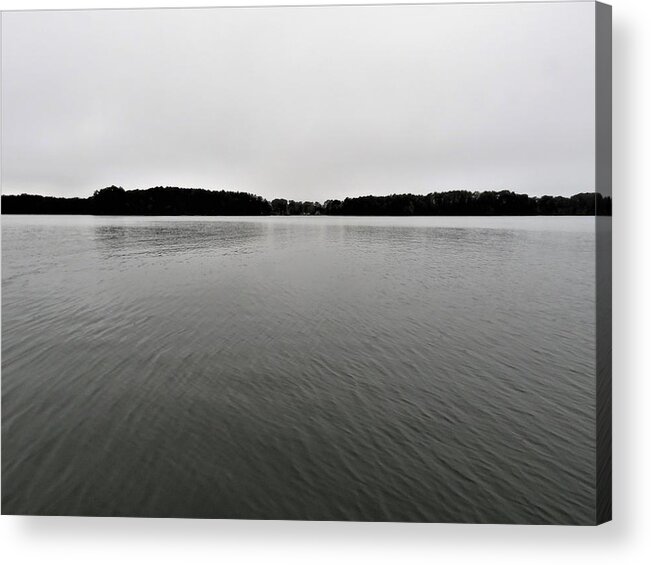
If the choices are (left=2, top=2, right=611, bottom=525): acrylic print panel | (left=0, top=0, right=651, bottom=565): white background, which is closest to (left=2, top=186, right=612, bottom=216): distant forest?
(left=2, top=2, right=611, bottom=525): acrylic print panel

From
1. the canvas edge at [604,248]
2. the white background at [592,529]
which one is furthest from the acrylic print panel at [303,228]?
the white background at [592,529]

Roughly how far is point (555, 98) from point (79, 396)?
600cm

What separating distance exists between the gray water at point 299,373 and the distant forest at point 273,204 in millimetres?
176

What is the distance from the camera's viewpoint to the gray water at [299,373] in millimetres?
4262

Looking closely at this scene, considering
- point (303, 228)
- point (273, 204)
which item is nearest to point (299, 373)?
point (273, 204)

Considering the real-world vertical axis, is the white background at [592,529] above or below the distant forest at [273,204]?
below

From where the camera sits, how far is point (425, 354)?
6.49 meters

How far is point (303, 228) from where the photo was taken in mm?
6988

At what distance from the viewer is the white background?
4266 mm

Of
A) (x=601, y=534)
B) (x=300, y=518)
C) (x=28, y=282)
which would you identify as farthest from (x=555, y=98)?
(x=28, y=282)

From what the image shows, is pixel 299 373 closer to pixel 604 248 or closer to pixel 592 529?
pixel 592 529

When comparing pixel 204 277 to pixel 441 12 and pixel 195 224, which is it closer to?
pixel 195 224

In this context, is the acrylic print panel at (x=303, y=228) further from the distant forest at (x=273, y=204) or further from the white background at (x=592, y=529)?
the white background at (x=592, y=529)

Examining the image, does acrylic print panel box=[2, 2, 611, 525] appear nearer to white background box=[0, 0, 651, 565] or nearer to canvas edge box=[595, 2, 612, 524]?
canvas edge box=[595, 2, 612, 524]
